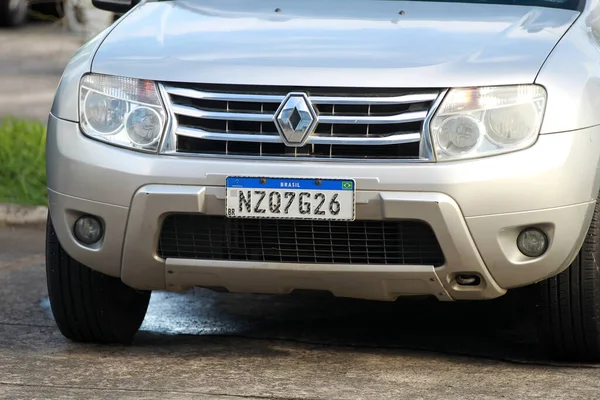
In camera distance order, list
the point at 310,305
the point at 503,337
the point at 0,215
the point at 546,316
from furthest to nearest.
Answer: the point at 0,215, the point at 310,305, the point at 503,337, the point at 546,316

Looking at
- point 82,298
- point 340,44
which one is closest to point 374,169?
point 340,44

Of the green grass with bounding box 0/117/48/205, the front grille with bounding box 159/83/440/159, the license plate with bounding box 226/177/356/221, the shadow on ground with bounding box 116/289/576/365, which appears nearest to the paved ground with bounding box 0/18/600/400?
the shadow on ground with bounding box 116/289/576/365

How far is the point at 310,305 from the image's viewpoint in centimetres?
562

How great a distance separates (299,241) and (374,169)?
36 centimetres

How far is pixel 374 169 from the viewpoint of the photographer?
13.4ft

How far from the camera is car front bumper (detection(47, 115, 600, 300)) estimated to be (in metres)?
4.08

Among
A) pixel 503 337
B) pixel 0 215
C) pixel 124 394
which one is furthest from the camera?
pixel 0 215

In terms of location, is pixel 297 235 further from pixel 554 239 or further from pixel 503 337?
pixel 503 337

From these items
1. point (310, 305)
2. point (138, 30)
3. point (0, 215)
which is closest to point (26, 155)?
point (0, 215)

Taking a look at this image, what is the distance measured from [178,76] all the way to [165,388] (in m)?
0.98

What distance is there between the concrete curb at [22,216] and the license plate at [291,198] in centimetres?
339

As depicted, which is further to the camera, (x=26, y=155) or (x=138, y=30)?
(x=26, y=155)

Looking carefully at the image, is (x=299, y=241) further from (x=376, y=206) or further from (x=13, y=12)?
(x=13, y=12)

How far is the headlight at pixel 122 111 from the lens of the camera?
4.27 meters
